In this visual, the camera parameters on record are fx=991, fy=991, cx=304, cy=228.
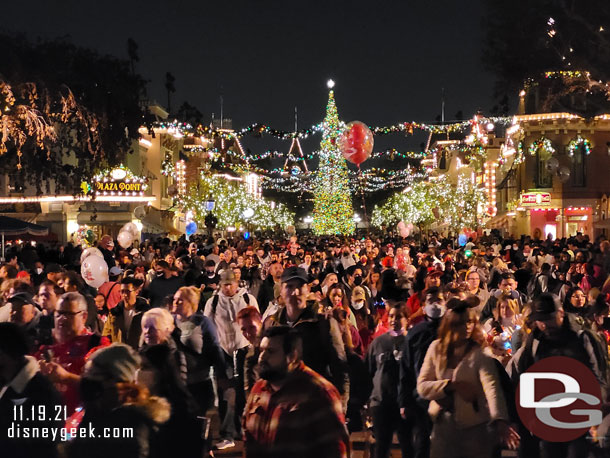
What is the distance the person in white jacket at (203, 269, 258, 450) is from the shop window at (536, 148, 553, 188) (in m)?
40.2

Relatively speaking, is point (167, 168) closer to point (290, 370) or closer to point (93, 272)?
point (93, 272)

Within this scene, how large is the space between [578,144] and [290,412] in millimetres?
43957

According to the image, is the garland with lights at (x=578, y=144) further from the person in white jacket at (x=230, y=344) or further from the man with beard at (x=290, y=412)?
the man with beard at (x=290, y=412)

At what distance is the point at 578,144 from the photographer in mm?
46438

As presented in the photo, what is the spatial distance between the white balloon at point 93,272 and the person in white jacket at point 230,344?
5.19 m

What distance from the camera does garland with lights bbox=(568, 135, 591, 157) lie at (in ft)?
148

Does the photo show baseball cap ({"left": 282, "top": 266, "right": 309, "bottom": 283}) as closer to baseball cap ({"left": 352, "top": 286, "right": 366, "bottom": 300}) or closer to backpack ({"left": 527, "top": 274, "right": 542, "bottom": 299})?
baseball cap ({"left": 352, "top": 286, "right": 366, "bottom": 300})

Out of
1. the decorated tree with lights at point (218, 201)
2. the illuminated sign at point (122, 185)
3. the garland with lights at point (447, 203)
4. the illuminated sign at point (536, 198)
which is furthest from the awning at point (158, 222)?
the illuminated sign at point (536, 198)

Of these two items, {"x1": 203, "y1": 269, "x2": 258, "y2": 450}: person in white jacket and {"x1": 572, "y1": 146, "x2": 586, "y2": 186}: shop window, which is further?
{"x1": 572, "y1": 146, "x2": 586, "y2": 186}: shop window

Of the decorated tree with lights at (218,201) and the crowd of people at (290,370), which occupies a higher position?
the decorated tree with lights at (218,201)

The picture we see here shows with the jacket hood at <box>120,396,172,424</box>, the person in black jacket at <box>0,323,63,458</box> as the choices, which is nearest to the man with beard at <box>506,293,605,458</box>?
the jacket hood at <box>120,396,172,424</box>

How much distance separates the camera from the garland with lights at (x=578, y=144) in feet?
148

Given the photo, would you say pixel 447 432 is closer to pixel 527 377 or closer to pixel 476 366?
pixel 476 366

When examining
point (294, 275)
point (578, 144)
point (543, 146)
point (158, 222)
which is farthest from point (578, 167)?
point (294, 275)
